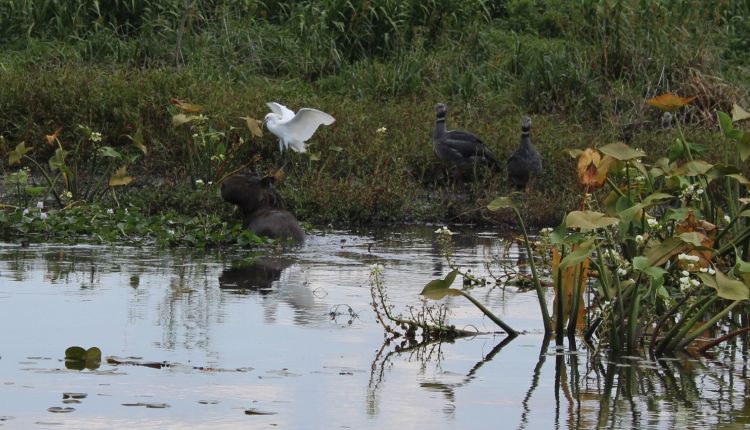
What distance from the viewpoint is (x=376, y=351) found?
6965 mm

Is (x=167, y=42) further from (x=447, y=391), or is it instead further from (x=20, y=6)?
(x=447, y=391)

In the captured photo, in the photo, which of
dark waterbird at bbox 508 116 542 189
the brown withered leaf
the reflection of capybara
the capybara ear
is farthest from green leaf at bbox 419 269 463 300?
dark waterbird at bbox 508 116 542 189

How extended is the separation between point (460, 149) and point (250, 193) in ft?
9.27

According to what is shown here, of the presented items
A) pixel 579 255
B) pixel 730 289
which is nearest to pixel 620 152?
pixel 579 255

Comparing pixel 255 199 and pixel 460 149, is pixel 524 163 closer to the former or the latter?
pixel 460 149

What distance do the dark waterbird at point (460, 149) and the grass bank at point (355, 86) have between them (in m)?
0.21

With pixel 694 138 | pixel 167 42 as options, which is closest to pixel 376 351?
pixel 694 138

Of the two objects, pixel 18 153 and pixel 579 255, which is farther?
pixel 18 153

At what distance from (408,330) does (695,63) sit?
409 inches

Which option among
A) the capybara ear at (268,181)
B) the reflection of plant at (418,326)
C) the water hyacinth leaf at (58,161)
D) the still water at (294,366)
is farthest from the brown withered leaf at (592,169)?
the water hyacinth leaf at (58,161)

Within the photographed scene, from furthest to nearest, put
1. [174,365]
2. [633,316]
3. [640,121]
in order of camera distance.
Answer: [640,121], [633,316], [174,365]

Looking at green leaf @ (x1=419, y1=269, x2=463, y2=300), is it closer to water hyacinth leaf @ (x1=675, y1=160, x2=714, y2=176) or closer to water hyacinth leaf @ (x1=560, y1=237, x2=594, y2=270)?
water hyacinth leaf @ (x1=560, y1=237, x2=594, y2=270)

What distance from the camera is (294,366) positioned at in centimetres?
652

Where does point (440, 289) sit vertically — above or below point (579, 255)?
below
